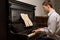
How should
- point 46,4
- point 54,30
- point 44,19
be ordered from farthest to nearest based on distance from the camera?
point 44,19 → point 46,4 → point 54,30

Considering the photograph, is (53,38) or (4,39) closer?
(4,39)

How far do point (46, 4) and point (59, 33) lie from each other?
61 centimetres

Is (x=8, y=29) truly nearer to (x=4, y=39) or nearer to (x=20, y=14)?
(x=4, y=39)

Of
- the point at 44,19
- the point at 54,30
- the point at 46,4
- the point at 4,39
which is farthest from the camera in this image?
the point at 44,19

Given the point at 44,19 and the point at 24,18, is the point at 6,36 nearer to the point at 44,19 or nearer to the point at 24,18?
the point at 24,18

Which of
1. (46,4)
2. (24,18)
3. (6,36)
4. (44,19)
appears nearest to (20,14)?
(24,18)

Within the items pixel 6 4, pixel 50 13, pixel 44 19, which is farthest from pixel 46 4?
pixel 44 19

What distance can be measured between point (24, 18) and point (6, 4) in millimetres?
766

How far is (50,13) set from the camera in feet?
9.00

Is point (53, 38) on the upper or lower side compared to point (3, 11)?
lower

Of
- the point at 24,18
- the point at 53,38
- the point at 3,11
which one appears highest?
the point at 3,11

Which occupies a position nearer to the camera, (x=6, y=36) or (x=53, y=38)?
(x=6, y=36)

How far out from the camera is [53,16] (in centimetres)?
265

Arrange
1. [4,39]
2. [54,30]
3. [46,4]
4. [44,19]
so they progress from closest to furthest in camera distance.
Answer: [4,39], [54,30], [46,4], [44,19]
